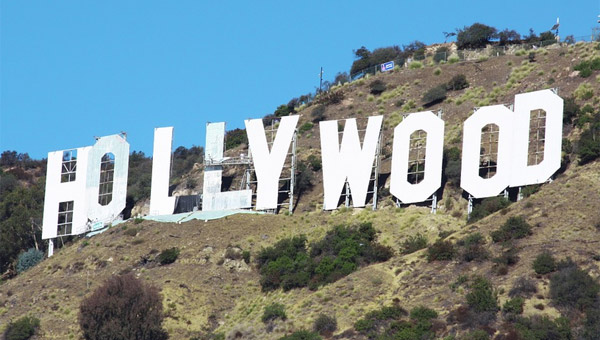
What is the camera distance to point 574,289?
5941cm

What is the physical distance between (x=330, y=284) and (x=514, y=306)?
36.6 feet

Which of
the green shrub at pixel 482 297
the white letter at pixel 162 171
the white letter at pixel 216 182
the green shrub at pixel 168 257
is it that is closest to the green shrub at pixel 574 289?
the green shrub at pixel 482 297

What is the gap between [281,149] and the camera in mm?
81125

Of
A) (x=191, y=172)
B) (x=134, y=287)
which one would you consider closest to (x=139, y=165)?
(x=191, y=172)

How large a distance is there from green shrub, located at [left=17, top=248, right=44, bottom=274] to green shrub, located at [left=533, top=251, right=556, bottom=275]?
1299 inches

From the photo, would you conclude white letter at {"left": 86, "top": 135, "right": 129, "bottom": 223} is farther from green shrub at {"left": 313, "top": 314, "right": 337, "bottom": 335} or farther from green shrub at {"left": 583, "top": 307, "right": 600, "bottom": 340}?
green shrub at {"left": 583, "top": 307, "right": 600, "bottom": 340}

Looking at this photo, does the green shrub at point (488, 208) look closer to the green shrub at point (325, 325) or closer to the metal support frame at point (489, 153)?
the metal support frame at point (489, 153)

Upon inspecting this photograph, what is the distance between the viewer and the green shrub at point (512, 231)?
6631cm

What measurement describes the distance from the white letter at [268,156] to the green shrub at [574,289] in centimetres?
2319

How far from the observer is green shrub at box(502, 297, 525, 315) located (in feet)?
195

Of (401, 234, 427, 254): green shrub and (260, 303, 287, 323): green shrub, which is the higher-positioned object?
(401, 234, 427, 254): green shrub

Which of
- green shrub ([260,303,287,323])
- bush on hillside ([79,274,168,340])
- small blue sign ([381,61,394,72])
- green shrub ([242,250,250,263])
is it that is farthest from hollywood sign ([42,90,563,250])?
small blue sign ([381,61,394,72])

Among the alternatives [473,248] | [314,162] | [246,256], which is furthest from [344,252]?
[314,162]

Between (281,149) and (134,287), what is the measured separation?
17602 millimetres
